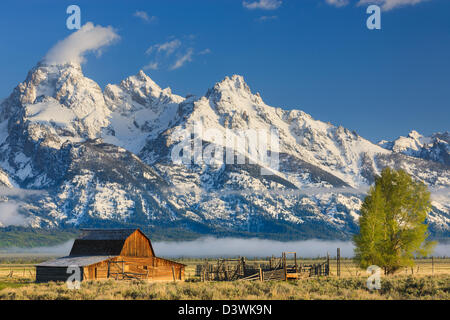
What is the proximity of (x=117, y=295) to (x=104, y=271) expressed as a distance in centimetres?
3045

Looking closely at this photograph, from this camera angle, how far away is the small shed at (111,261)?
208 ft

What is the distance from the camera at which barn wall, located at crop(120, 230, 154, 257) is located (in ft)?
229

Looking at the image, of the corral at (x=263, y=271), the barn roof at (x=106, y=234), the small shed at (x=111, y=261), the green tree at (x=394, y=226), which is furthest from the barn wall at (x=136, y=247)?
the green tree at (x=394, y=226)

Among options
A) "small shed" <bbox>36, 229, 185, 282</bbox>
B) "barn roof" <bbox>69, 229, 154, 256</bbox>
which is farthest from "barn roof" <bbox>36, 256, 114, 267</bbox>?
"barn roof" <bbox>69, 229, 154, 256</bbox>

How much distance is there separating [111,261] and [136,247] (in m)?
6.34

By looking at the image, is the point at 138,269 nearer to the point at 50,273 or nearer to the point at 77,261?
the point at 77,261

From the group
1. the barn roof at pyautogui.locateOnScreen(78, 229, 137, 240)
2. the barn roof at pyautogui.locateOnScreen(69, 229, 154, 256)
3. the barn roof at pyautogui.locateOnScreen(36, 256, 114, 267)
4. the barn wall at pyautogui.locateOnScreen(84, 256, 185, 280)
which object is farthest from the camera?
the barn roof at pyautogui.locateOnScreen(78, 229, 137, 240)

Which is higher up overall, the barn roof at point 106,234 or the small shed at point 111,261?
the barn roof at point 106,234

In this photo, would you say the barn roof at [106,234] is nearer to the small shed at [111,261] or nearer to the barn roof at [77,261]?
the small shed at [111,261]

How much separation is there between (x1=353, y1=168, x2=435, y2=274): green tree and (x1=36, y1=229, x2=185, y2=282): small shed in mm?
24795

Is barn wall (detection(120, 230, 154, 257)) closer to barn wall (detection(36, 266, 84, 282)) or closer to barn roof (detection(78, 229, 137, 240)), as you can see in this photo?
barn roof (detection(78, 229, 137, 240))

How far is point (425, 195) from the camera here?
56219mm

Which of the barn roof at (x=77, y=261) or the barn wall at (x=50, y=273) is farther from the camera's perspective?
the barn roof at (x=77, y=261)
